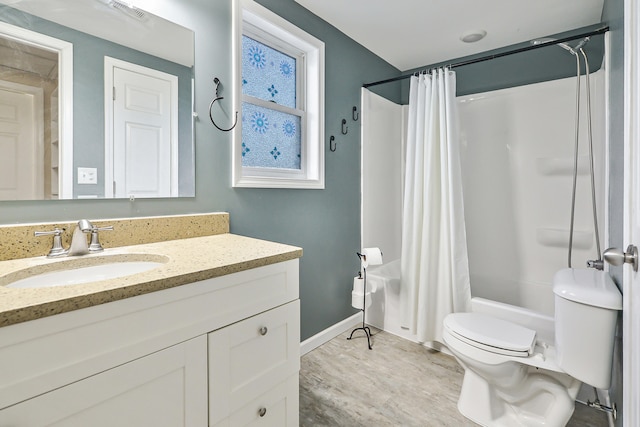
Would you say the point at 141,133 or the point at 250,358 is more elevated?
the point at 141,133

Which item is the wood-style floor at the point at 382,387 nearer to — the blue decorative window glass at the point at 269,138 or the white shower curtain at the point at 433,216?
the white shower curtain at the point at 433,216

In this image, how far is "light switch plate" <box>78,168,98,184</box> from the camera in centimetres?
116

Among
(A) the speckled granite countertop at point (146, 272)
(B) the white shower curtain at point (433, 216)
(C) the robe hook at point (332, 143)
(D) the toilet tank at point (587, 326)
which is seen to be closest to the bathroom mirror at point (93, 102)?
(A) the speckled granite countertop at point (146, 272)

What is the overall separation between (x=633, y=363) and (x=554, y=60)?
7.87ft

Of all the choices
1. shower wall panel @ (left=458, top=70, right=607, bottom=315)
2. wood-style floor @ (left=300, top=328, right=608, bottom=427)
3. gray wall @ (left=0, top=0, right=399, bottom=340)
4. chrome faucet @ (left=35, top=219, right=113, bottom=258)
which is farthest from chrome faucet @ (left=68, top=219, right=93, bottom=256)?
shower wall panel @ (left=458, top=70, right=607, bottom=315)

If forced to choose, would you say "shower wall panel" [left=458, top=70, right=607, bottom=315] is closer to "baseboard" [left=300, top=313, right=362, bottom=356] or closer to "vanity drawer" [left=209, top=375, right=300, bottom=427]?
"baseboard" [left=300, top=313, right=362, bottom=356]

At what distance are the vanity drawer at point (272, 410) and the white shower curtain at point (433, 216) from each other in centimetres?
126

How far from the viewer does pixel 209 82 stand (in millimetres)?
1532

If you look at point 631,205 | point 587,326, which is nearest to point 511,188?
point 587,326

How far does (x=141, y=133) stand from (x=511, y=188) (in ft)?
8.77

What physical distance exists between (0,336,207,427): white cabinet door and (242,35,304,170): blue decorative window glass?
1243mm

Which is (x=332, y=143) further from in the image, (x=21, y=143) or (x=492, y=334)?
(x=21, y=143)

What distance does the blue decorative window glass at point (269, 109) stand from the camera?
1899mm

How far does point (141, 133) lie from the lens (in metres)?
1.32
